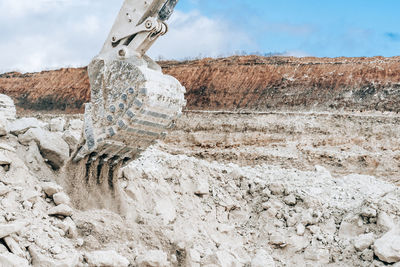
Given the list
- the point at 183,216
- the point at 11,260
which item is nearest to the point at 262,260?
the point at 183,216

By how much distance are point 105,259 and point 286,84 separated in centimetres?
1758

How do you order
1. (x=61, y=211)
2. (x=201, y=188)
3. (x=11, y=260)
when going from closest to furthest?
(x=11, y=260), (x=61, y=211), (x=201, y=188)

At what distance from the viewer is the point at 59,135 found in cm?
789

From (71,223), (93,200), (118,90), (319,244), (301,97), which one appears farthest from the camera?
(301,97)

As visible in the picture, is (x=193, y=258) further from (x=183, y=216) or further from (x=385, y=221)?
(x=385, y=221)

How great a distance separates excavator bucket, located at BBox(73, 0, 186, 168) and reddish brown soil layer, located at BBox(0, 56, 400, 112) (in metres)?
14.6

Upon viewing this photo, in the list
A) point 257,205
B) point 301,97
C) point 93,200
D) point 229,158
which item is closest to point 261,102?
point 301,97

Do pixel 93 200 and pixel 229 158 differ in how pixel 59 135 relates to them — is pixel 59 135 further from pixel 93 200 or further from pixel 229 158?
pixel 229 158

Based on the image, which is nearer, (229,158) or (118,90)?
(118,90)

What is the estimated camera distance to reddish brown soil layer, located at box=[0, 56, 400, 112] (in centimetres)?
2002

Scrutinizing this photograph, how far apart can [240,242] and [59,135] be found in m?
3.30

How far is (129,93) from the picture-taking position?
19.8 ft

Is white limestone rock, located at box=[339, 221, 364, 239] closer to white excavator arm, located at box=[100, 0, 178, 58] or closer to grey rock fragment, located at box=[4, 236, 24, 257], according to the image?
white excavator arm, located at box=[100, 0, 178, 58]

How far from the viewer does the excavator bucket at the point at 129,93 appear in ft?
19.8
